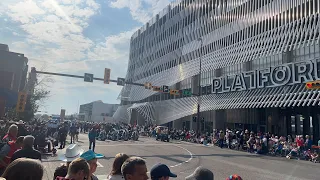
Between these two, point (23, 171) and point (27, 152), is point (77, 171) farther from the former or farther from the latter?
point (27, 152)

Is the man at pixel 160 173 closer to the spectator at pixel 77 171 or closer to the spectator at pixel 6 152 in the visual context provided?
the spectator at pixel 77 171

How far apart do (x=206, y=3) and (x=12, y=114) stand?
1288 inches

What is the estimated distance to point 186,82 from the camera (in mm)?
45062

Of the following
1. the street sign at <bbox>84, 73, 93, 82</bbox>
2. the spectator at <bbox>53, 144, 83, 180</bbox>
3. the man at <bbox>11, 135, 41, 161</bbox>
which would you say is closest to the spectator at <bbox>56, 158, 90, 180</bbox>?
the spectator at <bbox>53, 144, 83, 180</bbox>

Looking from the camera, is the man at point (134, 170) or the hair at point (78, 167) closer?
the man at point (134, 170)

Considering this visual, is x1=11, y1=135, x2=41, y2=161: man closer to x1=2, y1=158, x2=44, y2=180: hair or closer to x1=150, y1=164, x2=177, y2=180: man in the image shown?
x1=2, y1=158, x2=44, y2=180: hair

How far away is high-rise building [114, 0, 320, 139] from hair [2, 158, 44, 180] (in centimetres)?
2376

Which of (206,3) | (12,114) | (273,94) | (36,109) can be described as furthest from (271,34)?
(36,109)

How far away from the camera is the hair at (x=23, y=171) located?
2385mm

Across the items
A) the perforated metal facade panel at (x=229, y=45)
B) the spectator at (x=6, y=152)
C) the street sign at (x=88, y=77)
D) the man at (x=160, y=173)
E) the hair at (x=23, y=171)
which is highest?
the perforated metal facade panel at (x=229, y=45)

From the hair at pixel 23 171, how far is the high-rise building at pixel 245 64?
23.8 m

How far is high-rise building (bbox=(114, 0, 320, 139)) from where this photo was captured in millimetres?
24703

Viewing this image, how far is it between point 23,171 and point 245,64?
33.3m

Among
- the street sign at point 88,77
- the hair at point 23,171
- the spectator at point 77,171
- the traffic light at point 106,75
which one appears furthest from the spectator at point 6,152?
the street sign at point 88,77
